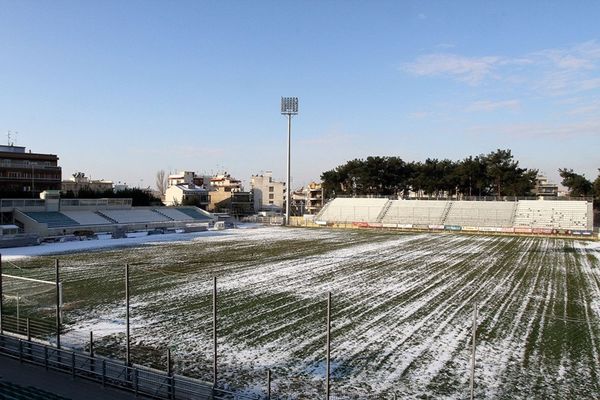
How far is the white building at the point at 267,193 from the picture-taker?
368ft

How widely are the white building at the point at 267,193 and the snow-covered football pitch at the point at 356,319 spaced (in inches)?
3025

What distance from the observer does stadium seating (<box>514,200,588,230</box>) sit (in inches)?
2330

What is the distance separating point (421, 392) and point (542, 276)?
63.8ft

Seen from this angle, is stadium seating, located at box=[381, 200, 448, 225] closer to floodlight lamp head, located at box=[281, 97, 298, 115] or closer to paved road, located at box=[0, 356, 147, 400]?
floodlight lamp head, located at box=[281, 97, 298, 115]

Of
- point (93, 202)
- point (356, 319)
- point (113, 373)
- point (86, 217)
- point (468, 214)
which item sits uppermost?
point (93, 202)

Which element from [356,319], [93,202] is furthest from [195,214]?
[356,319]

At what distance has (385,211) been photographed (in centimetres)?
7381

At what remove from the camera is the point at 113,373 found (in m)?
11.8

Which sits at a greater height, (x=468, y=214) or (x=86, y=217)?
(x=468, y=214)

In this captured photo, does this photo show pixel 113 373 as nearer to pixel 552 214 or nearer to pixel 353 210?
pixel 552 214

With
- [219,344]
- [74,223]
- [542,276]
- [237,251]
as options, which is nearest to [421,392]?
[219,344]

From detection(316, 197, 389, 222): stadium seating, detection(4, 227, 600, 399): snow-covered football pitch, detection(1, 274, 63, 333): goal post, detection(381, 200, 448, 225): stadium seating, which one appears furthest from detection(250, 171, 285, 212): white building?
detection(1, 274, 63, 333): goal post

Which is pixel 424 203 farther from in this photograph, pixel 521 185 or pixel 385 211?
pixel 521 185

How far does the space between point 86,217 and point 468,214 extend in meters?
50.6
